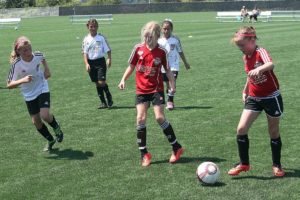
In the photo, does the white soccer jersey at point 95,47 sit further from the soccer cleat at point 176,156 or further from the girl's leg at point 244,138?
the girl's leg at point 244,138

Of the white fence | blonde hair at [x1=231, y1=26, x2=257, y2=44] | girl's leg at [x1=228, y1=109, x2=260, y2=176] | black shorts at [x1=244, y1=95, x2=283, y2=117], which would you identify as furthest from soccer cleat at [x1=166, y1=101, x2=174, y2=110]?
the white fence

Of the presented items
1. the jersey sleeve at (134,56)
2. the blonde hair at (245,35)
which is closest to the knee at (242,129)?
the blonde hair at (245,35)

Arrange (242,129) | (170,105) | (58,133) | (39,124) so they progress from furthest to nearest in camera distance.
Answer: (170,105) → (58,133) → (39,124) → (242,129)

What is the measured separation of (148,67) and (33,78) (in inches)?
76.3

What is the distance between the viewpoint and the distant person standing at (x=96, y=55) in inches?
473

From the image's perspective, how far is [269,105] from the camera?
21.1 ft

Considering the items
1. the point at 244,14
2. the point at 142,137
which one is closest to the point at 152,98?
the point at 142,137

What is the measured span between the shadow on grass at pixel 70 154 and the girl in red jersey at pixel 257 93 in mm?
2410

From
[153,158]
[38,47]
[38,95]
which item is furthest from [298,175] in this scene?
[38,47]

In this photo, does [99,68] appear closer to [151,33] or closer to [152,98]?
[152,98]

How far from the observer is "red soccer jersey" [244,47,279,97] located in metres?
6.25

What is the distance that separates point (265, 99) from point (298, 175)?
43.8 inches

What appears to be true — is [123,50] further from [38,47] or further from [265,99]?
[265,99]

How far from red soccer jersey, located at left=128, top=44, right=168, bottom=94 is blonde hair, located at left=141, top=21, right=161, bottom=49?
0.13 m
